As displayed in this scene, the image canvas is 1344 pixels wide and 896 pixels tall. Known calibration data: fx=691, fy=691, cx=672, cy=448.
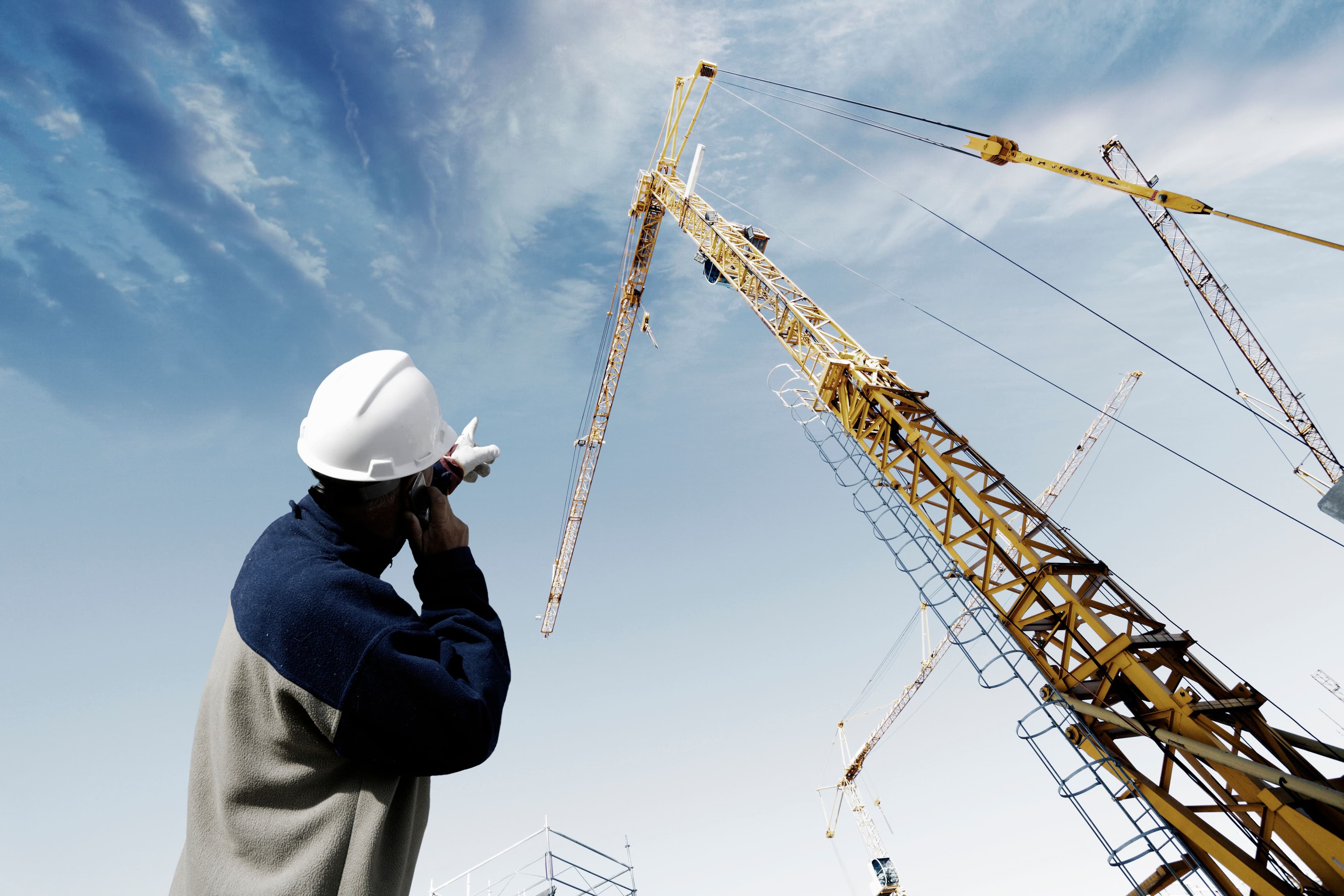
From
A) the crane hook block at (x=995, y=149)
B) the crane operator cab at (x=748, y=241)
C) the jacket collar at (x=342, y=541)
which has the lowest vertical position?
the jacket collar at (x=342, y=541)

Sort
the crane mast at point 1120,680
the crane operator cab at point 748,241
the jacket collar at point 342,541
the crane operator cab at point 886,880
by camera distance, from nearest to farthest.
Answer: the jacket collar at point 342,541 → the crane mast at point 1120,680 → the crane operator cab at point 748,241 → the crane operator cab at point 886,880

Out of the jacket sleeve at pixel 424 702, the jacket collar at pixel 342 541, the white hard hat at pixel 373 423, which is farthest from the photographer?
the white hard hat at pixel 373 423

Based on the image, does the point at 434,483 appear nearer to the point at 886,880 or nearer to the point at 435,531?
the point at 435,531

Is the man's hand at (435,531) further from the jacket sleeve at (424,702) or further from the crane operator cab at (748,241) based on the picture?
the crane operator cab at (748,241)

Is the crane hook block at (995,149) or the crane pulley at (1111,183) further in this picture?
the crane hook block at (995,149)

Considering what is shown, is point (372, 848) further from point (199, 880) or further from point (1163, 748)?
point (1163, 748)

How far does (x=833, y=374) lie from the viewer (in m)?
16.5

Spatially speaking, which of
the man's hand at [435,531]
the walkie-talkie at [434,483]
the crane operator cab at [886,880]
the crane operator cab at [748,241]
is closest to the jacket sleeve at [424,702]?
the man's hand at [435,531]

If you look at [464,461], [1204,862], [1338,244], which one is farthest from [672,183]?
[464,461]

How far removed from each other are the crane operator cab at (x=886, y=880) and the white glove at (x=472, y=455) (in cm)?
5919

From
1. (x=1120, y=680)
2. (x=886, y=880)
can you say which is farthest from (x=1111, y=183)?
(x=886, y=880)

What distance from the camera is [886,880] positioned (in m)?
50.5

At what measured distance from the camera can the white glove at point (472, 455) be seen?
208cm

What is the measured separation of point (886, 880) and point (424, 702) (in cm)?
6028
